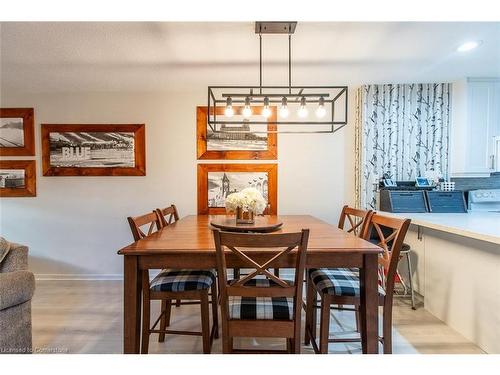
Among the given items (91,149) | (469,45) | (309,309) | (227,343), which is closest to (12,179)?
(91,149)

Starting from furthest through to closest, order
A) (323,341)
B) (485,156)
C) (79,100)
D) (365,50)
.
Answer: (79,100)
(485,156)
(365,50)
(323,341)

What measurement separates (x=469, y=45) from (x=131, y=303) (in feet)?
10.0

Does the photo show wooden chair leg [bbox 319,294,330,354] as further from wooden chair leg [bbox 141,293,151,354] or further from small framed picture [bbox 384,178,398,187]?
small framed picture [bbox 384,178,398,187]

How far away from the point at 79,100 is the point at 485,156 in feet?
15.2

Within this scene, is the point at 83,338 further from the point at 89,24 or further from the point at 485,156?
the point at 485,156

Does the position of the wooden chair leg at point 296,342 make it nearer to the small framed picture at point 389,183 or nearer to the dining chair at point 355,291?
the dining chair at point 355,291

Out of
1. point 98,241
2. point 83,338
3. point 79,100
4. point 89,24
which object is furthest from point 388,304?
point 79,100

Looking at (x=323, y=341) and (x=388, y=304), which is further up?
(x=388, y=304)

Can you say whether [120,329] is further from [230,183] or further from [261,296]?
[230,183]

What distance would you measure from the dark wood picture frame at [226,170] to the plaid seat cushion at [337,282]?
1.48 meters

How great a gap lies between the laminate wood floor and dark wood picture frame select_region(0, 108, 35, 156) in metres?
1.70

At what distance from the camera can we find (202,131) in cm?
321

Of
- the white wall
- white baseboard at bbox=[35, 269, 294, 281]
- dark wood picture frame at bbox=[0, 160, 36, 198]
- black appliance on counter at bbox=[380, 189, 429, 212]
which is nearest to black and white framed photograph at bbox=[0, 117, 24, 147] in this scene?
dark wood picture frame at bbox=[0, 160, 36, 198]

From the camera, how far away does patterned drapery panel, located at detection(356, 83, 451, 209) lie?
3.07 meters
